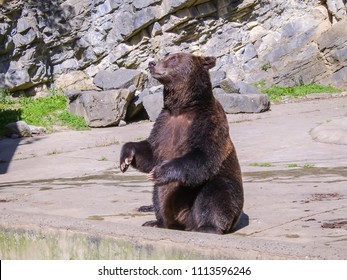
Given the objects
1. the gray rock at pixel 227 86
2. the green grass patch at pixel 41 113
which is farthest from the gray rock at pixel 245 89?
the green grass patch at pixel 41 113

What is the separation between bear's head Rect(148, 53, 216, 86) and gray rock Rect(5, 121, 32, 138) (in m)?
10.9

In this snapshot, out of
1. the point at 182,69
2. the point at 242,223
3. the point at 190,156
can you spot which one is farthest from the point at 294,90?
the point at 190,156

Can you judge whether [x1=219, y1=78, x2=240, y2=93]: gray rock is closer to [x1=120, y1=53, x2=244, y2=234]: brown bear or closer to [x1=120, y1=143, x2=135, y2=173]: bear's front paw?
[x1=120, y1=53, x2=244, y2=234]: brown bear

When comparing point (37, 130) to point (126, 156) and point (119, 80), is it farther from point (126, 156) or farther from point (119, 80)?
point (126, 156)

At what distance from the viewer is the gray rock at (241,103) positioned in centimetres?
1777

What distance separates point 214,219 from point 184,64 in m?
1.23

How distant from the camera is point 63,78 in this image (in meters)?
22.5

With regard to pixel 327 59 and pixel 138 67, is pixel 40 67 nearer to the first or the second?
pixel 138 67

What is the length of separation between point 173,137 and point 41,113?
13.1 m

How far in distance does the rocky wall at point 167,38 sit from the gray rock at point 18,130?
5399 millimetres

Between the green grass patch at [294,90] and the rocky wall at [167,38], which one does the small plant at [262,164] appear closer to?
the green grass patch at [294,90]

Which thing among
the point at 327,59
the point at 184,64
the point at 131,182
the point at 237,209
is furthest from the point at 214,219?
the point at 327,59

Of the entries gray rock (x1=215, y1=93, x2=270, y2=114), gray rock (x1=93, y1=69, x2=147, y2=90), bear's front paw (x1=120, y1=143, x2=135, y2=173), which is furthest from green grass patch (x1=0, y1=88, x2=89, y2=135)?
bear's front paw (x1=120, y1=143, x2=135, y2=173)

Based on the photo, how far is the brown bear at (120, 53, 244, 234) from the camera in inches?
210
